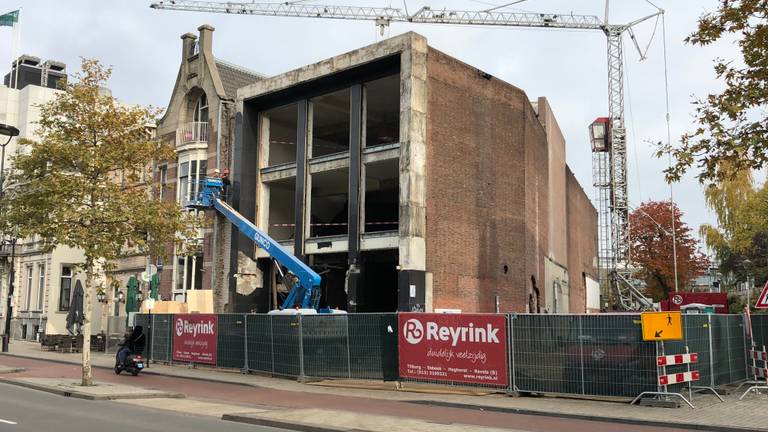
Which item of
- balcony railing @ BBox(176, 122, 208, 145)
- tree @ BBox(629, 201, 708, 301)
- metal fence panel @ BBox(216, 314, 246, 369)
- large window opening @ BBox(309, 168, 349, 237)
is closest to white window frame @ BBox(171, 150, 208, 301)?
balcony railing @ BBox(176, 122, 208, 145)

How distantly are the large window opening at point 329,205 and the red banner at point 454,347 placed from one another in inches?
677

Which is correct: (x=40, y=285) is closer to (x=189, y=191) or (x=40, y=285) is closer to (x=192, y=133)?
(x=189, y=191)

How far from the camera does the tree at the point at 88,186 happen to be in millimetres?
18297

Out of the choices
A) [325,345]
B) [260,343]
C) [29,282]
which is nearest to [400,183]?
[260,343]

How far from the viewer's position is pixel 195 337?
24188 millimetres

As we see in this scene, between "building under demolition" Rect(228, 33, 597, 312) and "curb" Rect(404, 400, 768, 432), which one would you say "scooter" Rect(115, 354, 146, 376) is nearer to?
"building under demolition" Rect(228, 33, 597, 312)

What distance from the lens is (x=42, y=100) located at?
6744 cm

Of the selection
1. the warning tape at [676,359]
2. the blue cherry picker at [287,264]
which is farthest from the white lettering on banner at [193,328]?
the warning tape at [676,359]

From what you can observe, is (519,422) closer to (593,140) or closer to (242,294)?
(242,294)

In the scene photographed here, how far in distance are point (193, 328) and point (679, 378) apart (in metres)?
16.6

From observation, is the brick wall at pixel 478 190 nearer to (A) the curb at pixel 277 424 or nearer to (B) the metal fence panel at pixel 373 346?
(B) the metal fence panel at pixel 373 346

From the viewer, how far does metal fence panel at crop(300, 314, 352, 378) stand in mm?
18906

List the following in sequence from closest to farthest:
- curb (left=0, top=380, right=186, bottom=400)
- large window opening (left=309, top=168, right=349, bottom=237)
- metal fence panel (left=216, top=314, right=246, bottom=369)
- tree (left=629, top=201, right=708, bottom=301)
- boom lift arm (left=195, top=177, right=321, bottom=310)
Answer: curb (left=0, top=380, right=186, bottom=400) < metal fence panel (left=216, top=314, right=246, bottom=369) < boom lift arm (left=195, top=177, right=321, bottom=310) < large window opening (left=309, top=168, right=349, bottom=237) < tree (left=629, top=201, right=708, bottom=301)

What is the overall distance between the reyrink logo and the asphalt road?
615 centimetres
